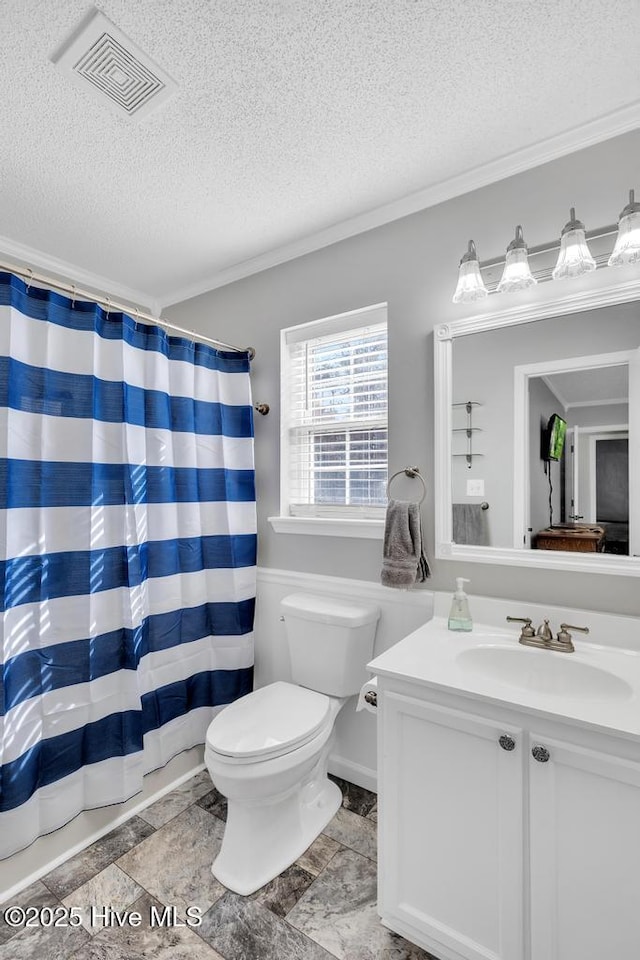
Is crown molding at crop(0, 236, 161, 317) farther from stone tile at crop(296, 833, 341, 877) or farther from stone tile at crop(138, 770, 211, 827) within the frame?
stone tile at crop(296, 833, 341, 877)

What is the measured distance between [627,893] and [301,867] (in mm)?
1027

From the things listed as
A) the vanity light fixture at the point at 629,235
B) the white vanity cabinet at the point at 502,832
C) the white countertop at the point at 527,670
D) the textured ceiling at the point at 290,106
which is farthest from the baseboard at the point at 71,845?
the vanity light fixture at the point at 629,235

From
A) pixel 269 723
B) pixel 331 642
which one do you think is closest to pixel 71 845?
pixel 269 723

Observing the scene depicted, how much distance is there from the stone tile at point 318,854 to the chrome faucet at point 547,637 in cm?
101

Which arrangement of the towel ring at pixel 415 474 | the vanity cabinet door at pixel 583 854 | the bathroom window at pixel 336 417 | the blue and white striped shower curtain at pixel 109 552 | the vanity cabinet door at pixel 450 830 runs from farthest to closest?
the bathroom window at pixel 336 417 < the towel ring at pixel 415 474 < the blue and white striped shower curtain at pixel 109 552 < the vanity cabinet door at pixel 450 830 < the vanity cabinet door at pixel 583 854

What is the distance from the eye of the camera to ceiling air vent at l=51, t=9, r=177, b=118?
1159mm

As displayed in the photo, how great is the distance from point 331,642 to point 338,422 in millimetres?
961

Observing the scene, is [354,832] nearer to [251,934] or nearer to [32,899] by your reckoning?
[251,934]

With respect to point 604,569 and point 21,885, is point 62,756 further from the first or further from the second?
point 604,569

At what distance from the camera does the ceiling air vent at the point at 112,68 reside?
116cm

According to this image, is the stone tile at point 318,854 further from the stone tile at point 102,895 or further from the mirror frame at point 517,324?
the mirror frame at point 517,324

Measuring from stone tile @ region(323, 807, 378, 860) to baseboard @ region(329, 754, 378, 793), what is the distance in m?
0.14

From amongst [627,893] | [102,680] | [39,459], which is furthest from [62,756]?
[627,893]

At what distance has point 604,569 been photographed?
1446 mm
